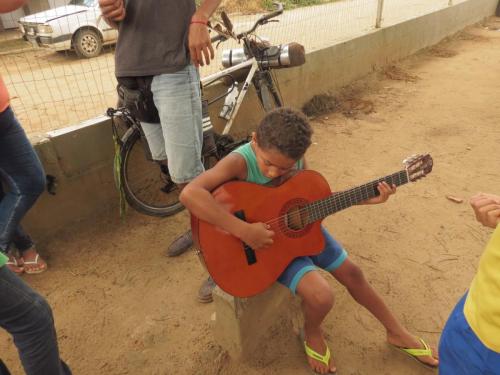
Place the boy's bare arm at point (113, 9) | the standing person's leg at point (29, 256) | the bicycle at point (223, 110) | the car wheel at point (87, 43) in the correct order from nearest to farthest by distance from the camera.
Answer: the boy's bare arm at point (113, 9)
the standing person's leg at point (29, 256)
the bicycle at point (223, 110)
the car wheel at point (87, 43)

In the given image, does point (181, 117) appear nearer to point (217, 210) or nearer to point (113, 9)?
point (113, 9)

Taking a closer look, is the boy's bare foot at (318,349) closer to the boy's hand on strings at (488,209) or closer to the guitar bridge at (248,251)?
the guitar bridge at (248,251)

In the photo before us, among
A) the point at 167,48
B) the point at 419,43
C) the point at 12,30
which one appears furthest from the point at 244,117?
Answer: the point at 12,30

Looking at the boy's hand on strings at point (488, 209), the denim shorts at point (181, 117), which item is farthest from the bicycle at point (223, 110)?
the boy's hand on strings at point (488, 209)

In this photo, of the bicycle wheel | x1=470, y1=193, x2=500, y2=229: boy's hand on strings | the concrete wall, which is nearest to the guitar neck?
x1=470, y1=193, x2=500, y2=229: boy's hand on strings

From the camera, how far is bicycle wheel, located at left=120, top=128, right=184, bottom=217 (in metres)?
2.94

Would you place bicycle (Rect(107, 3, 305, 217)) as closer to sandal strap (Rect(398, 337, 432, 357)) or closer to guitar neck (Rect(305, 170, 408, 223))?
guitar neck (Rect(305, 170, 408, 223))

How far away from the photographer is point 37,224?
2.88m

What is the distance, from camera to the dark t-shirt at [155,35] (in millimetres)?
2180

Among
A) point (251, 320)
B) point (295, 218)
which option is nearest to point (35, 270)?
point (251, 320)

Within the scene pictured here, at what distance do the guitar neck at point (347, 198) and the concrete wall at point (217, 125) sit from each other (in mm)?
1915

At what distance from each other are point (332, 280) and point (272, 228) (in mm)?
923

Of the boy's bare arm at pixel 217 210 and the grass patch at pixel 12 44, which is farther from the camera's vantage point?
the grass patch at pixel 12 44

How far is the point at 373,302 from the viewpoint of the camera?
2074 mm
